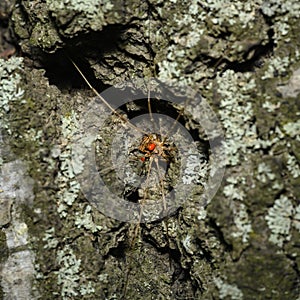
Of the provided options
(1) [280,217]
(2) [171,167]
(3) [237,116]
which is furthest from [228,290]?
(3) [237,116]

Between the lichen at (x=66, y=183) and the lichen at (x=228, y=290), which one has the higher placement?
the lichen at (x=66, y=183)

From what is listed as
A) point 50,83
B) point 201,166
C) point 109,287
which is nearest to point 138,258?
point 109,287

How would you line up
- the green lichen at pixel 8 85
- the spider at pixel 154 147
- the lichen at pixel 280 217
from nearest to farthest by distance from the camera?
the lichen at pixel 280 217, the green lichen at pixel 8 85, the spider at pixel 154 147

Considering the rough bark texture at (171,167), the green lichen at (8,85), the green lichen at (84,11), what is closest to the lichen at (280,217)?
the rough bark texture at (171,167)

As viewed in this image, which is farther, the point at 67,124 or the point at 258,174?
the point at 67,124

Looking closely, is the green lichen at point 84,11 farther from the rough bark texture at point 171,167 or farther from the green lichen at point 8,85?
the green lichen at point 8,85

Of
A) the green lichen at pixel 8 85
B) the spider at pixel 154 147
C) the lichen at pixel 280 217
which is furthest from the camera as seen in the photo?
the spider at pixel 154 147

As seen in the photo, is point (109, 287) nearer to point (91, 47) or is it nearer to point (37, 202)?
point (37, 202)

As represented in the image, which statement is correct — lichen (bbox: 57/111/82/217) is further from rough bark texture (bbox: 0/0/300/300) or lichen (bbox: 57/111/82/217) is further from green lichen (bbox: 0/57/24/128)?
green lichen (bbox: 0/57/24/128)
